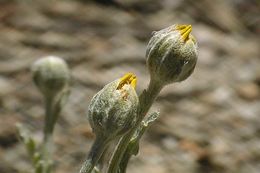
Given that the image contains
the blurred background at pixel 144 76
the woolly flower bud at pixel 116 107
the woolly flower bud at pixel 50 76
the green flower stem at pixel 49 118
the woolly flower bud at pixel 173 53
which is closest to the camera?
the woolly flower bud at pixel 116 107

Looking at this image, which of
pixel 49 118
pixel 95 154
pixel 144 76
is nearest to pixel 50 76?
pixel 49 118

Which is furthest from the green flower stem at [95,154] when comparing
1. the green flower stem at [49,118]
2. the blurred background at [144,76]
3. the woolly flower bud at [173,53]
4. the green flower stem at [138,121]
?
the blurred background at [144,76]

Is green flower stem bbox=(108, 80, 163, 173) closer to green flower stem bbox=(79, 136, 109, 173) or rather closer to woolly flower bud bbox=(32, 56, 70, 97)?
green flower stem bbox=(79, 136, 109, 173)

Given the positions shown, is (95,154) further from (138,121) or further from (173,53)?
(173,53)

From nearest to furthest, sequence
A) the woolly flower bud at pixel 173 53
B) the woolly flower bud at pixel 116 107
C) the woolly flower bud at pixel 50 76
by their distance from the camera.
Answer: the woolly flower bud at pixel 116 107 → the woolly flower bud at pixel 173 53 → the woolly flower bud at pixel 50 76

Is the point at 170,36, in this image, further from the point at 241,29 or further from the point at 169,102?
the point at 241,29

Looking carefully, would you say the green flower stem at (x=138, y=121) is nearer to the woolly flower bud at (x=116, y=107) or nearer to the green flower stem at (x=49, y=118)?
the woolly flower bud at (x=116, y=107)

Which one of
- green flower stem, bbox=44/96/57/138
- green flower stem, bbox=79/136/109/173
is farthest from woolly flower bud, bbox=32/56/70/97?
green flower stem, bbox=79/136/109/173
